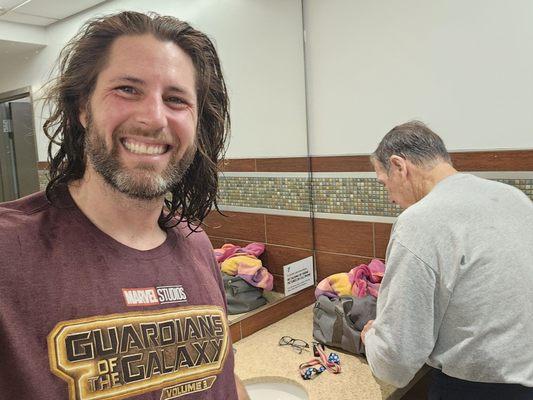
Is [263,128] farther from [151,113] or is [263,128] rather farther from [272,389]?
[151,113]

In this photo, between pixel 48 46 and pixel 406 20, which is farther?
pixel 406 20

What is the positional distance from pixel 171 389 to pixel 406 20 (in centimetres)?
177

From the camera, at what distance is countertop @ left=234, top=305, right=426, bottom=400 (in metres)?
A: 1.44

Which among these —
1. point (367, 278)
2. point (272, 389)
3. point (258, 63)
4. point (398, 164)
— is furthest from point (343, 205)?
point (272, 389)

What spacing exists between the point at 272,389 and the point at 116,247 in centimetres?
102

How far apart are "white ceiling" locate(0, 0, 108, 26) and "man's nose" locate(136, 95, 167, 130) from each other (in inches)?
23.7

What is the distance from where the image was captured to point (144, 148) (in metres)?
0.83

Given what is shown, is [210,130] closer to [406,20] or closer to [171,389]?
[171,389]

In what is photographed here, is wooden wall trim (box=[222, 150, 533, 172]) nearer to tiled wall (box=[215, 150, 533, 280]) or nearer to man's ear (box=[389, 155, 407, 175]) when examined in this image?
tiled wall (box=[215, 150, 533, 280])

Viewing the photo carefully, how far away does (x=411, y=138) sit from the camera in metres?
1.49

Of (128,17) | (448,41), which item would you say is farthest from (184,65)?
(448,41)

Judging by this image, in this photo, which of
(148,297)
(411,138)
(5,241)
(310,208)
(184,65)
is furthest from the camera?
(310,208)

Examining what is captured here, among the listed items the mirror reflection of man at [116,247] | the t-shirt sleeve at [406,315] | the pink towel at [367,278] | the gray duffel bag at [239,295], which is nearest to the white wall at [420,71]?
the pink towel at [367,278]

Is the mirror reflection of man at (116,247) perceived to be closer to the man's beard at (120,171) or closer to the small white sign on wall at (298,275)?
the man's beard at (120,171)
